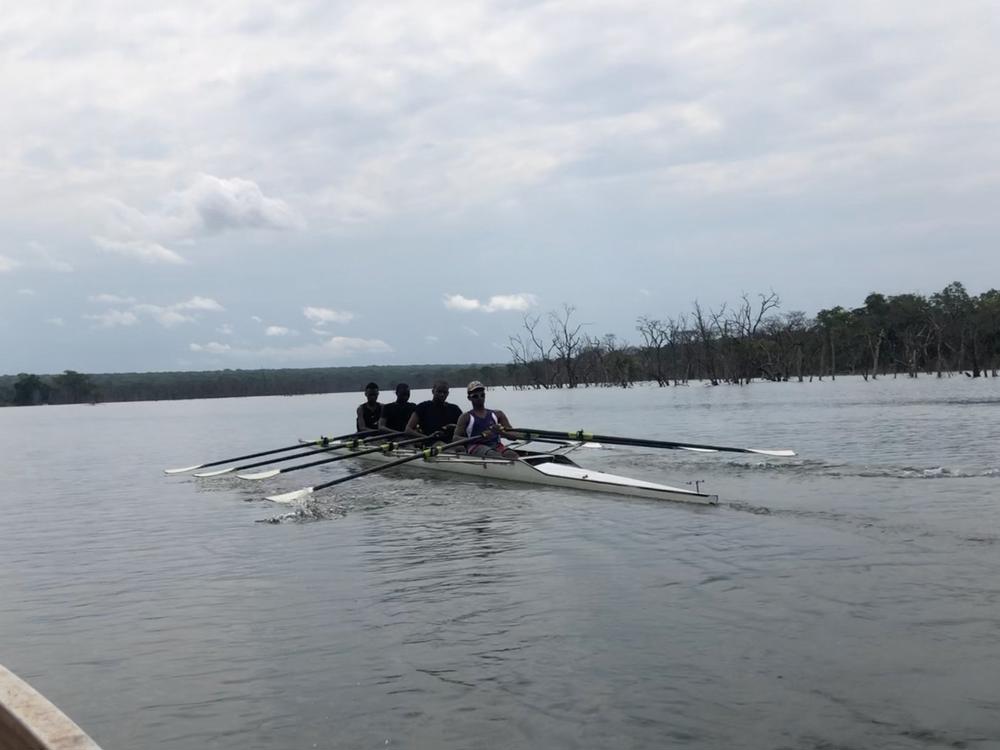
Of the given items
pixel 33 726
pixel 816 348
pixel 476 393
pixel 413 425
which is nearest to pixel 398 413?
pixel 413 425

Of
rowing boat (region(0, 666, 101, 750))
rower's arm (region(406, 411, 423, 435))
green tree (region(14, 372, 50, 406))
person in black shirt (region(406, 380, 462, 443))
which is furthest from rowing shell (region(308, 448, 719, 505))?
green tree (region(14, 372, 50, 406))

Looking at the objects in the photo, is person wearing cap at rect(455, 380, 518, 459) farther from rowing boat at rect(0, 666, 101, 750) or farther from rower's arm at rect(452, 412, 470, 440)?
rowing boat at rect(0, 666, 101, 750)

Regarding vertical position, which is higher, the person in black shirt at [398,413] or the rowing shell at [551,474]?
the person in black shirt at [398,413]

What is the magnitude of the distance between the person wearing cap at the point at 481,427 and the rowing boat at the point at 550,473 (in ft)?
0.85

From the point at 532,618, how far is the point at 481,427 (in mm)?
8655

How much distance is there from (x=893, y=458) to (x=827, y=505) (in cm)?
587

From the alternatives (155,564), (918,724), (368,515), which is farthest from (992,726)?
(368,515)

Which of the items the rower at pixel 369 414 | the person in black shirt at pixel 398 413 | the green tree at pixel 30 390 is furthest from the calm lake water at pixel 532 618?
the green tree at pixel 30 390

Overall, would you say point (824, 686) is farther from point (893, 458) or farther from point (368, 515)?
point (893, 458)

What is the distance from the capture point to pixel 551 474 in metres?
13.7

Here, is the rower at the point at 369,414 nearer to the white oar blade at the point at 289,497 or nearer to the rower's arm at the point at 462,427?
the rower's arm at the point at 462,427

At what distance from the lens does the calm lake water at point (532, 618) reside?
191 inches

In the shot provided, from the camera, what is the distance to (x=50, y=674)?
19.8 ft

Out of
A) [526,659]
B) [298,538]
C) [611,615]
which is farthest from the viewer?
[298,538]
